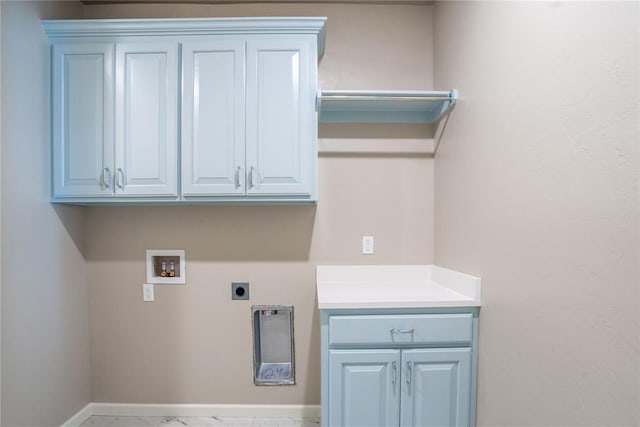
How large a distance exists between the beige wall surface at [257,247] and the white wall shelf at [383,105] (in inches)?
3.3

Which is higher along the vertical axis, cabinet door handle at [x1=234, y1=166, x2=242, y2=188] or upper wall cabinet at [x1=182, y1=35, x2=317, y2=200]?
upper wall cabinet at [x1=182, y1=35, x2=317, y2=200]

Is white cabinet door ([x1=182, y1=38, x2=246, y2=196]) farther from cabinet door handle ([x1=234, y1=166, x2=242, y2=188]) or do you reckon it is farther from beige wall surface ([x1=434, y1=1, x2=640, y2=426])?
beige wall surface ([x1=434, y1=1, x2=640, y2=426])

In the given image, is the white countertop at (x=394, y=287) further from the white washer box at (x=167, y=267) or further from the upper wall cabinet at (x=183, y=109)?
the white washer box at (x=167, y=267)

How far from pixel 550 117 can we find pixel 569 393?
904 mm

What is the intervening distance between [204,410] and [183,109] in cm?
Answer: 195

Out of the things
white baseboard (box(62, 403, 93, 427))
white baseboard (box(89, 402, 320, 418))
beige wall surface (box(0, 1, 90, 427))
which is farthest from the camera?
white baseboard (box(89, 402, 320, 418))

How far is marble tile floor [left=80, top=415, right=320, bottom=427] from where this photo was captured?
76.7 inches

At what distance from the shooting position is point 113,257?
2.04 metres

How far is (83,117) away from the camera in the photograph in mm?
1705

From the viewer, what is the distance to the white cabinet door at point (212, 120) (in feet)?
5.55

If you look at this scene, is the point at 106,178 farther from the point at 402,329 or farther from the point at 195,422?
the point at 402,329

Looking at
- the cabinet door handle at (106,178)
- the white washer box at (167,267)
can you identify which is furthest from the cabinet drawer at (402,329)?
the cabinet door handle at (106,178)

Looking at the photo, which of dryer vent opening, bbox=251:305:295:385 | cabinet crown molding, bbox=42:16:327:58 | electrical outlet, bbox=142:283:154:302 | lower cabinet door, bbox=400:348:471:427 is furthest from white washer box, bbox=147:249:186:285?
lower cabinet door, bbox=400:348:471:427

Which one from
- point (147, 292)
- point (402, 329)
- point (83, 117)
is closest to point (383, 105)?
point (402, 329)
